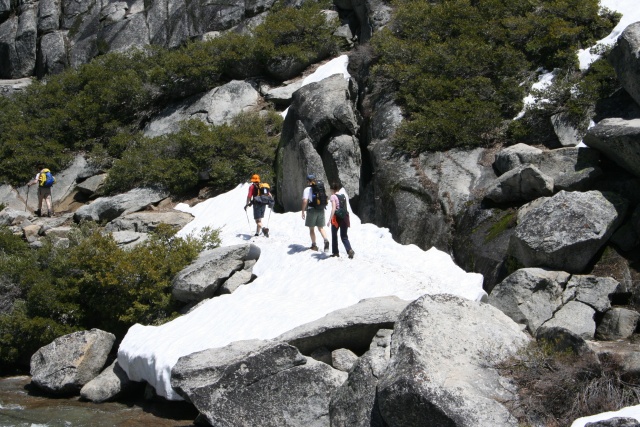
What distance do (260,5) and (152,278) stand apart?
77.2ft

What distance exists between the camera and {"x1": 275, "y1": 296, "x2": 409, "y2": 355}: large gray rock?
37.0ft

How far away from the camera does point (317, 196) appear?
16.2m

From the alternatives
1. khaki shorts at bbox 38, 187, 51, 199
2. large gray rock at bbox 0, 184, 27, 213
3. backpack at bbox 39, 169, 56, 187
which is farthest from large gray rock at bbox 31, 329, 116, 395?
large gray rock at bbox 0, 184, 27, 213

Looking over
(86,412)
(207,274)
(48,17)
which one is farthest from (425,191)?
(48,17)

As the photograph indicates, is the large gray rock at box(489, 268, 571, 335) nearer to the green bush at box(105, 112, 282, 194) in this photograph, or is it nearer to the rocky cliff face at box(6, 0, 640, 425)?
the rocky cliff face at box(6, 0, 640, 425)

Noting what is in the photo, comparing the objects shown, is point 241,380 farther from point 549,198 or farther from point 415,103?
point 415,103

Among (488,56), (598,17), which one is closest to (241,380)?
(488,56)

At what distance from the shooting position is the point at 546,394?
7.69 metres

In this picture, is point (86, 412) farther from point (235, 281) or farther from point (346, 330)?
point (346, 330)

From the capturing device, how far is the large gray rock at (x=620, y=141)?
1382 cm

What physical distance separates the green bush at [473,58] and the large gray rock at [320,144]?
1.79 metres

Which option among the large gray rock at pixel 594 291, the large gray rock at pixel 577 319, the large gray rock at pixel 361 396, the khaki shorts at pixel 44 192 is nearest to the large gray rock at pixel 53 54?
the khaki shorts at pixel 44 192

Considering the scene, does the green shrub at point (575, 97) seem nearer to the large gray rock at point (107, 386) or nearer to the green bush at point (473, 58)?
the green bush at point (473, 58)

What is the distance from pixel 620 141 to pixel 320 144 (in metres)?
9.36
